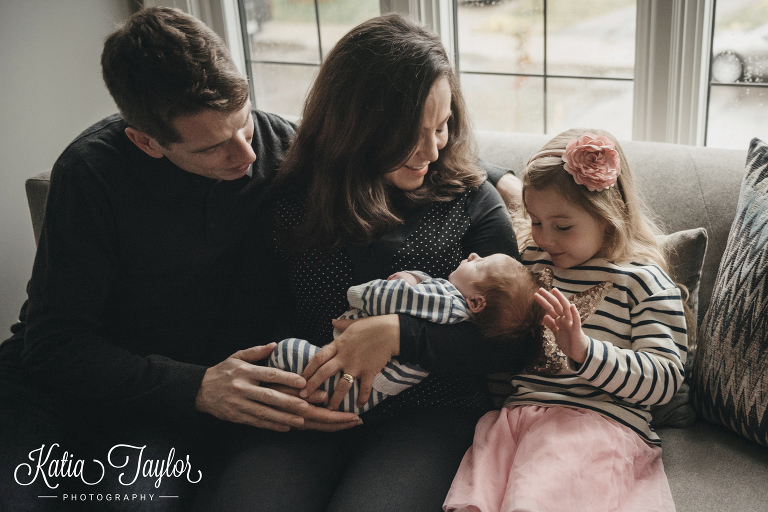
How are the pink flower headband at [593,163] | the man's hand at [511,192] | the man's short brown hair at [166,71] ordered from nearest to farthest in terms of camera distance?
the man's short brown hair at [166,71] < the pink flower headband at [593,163] < the man's hand at [511,192]

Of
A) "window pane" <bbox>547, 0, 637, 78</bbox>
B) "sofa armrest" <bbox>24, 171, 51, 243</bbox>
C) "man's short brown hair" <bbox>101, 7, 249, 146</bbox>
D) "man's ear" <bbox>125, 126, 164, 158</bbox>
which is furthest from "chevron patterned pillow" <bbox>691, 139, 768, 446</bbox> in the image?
"sofa armrest" <bbox>24, 171, 51, 243</bbox>

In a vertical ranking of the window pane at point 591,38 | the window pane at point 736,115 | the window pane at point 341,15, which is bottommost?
the window pane at point 736,115

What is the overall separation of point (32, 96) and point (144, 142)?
53.9 inches

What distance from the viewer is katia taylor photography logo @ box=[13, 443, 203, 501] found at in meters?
1.33

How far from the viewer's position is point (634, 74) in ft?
6.92

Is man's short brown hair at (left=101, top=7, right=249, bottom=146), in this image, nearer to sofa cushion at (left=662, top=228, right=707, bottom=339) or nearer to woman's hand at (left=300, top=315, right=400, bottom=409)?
woman's hand at (left=300, top=315, right=400, bottom=409)

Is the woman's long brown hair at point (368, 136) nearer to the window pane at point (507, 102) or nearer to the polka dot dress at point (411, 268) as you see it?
the polka dot dress at point (411, 268)

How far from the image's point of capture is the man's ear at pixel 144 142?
141 centimetres

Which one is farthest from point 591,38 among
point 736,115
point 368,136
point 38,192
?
point 38,192

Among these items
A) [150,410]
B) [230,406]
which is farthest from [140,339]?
[230,406]

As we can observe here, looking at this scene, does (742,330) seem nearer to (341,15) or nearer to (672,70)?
(672,70)

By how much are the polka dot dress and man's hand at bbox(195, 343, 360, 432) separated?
14 cm

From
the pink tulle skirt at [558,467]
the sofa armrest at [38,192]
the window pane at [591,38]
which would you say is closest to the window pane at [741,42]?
the window pane at [591,38]

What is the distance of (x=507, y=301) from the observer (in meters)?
1.36
